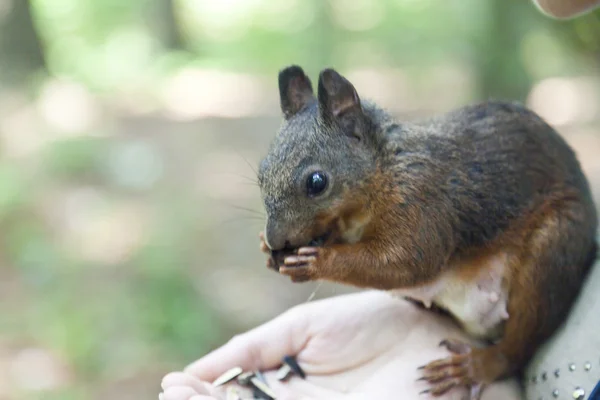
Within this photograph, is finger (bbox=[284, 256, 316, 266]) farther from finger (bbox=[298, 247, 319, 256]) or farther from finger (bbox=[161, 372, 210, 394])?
finger (bbox=[161, 372, 210, 394])

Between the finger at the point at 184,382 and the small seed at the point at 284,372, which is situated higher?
the finger at the point at 184,382

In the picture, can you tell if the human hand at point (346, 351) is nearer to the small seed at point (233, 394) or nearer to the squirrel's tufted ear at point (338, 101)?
the small seed at point (233, 394)

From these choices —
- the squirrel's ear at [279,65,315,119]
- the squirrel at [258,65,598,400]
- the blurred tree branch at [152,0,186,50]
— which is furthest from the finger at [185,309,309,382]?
the blurred tree branch at [152,0,186,50]

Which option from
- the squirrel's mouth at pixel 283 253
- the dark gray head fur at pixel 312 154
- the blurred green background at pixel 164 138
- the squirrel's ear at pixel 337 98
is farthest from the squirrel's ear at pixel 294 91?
the squirrel's mouth at pixel 283 253

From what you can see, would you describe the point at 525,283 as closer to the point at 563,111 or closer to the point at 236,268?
the point at 236,268

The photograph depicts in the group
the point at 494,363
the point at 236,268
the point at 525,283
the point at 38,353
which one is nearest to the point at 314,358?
the point at 494,363

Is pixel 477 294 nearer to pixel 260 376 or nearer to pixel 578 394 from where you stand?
pixel 578 394

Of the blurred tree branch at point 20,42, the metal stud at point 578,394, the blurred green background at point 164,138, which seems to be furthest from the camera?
the blurred tree branch at point 20,42

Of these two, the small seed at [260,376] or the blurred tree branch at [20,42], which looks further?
the blurred tree branch at [20,42]
